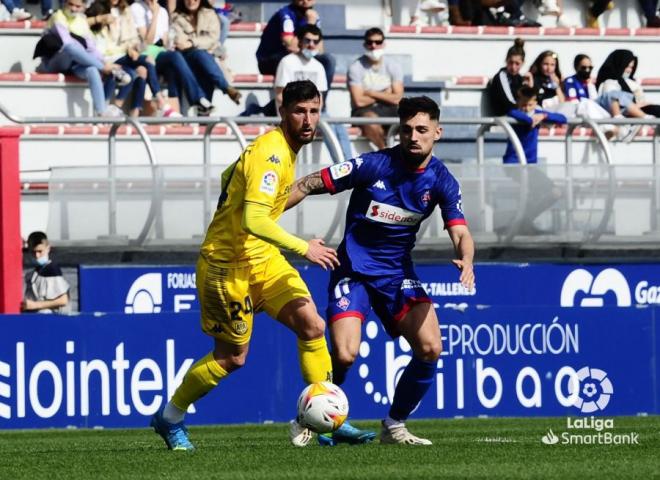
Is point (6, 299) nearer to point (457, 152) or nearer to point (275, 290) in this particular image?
point (457, 152)

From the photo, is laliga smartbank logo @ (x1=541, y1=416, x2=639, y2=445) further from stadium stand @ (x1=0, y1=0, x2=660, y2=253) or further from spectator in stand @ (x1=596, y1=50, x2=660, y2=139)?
spectator in stand @ (x1=596, y1=50, x2=660, y2=139)

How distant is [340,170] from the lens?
34.6 feet

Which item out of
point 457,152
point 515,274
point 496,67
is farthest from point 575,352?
point 496,67

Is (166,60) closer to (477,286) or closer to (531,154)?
(531,154)

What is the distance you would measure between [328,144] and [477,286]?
2.12 meters

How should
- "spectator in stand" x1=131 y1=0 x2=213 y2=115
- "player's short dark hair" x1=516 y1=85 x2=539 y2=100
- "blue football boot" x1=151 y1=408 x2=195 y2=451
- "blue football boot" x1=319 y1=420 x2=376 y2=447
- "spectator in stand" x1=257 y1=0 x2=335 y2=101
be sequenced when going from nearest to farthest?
"blue football boot" x1=151 y1=408 x2=195 y2=451
"blue football boot" x1=319 y1=420 x2=376 y2=447
"player's short dark hair" x1=516 y1=85 x2=539 y2=100
"spectator in stand" x1=257 y1=0 x2=335 y2=101
"spectator in stand" x1=131 y1=0 x2=213 y2=115

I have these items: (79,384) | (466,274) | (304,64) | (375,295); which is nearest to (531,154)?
(304,64)

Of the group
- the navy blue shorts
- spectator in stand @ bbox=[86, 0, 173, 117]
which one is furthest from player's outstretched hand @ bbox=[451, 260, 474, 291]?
spectator in stand @ bbox=[86, 0, 173, 117]

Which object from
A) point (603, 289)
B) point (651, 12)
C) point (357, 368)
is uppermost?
point (651, 12)

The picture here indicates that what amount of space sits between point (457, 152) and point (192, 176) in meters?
3.75

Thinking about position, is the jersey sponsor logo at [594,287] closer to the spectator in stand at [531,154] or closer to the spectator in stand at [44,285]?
the spectator in stand at [531,154]

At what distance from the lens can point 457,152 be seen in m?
19.1

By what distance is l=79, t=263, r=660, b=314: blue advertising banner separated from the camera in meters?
16.8

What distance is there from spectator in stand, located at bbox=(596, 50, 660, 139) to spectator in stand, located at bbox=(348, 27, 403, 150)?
123 inches
